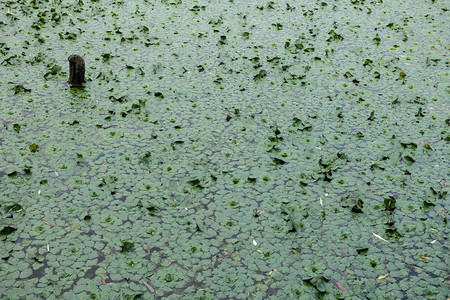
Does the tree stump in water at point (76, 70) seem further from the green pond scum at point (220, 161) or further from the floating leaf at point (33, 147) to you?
the floating leaf at point (33, 147)

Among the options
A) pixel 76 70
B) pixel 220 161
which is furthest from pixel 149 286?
pixel 76 70

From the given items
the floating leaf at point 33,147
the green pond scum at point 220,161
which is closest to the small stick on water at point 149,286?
the green pond scum at point 220,161

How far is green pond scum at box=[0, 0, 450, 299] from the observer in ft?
9.49

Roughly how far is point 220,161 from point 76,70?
2205 millimetres

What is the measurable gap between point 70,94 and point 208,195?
2371 millimetres

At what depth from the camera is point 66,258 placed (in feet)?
9.53

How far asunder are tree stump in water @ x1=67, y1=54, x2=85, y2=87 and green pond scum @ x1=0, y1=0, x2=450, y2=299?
101 millimetres

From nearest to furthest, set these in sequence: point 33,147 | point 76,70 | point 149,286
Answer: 1. point 149,286
2. point 33,147
3. point 76,70

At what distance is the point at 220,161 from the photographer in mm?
3977

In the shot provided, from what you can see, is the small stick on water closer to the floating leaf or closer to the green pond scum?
the green pond scum

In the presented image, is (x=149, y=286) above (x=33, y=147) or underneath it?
above

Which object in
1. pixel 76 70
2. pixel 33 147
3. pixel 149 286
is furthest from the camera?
pixel 76 70

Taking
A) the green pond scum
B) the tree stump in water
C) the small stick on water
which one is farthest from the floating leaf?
the small stick on water

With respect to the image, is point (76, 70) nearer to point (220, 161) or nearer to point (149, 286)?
point (220, 161)
